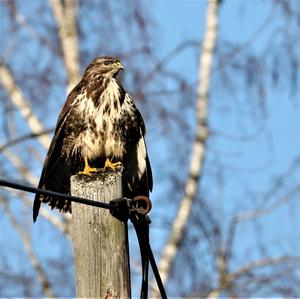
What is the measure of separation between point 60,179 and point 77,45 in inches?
191

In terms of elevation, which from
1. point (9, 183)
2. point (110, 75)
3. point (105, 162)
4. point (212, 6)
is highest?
point (212, 6)

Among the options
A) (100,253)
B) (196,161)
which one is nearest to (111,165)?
(100,253)

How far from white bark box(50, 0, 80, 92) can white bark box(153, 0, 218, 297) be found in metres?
1.32

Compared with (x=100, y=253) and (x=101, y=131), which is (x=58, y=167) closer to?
(x=101, y=131)

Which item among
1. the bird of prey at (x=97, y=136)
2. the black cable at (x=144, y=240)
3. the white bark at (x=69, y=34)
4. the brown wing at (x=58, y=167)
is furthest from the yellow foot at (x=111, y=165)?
the white bark at (x=69, y=34)

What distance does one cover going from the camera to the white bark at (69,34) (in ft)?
35.5

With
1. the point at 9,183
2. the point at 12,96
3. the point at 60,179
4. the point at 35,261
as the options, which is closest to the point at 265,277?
the point at 35,261

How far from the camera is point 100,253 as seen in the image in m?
4.28

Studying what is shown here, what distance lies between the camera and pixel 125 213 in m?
4.30

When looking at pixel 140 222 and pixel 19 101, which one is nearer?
pixel 140 222

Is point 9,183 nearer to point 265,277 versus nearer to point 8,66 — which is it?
point 265,277

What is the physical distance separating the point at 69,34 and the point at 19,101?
889 millimetres

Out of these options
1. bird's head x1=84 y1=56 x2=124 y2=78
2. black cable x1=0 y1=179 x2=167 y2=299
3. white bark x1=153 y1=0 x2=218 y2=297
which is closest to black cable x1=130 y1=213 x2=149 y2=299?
black cable x1=0 y1=179 x2=167 y2=299

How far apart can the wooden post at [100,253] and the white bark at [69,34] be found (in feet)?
20.9
